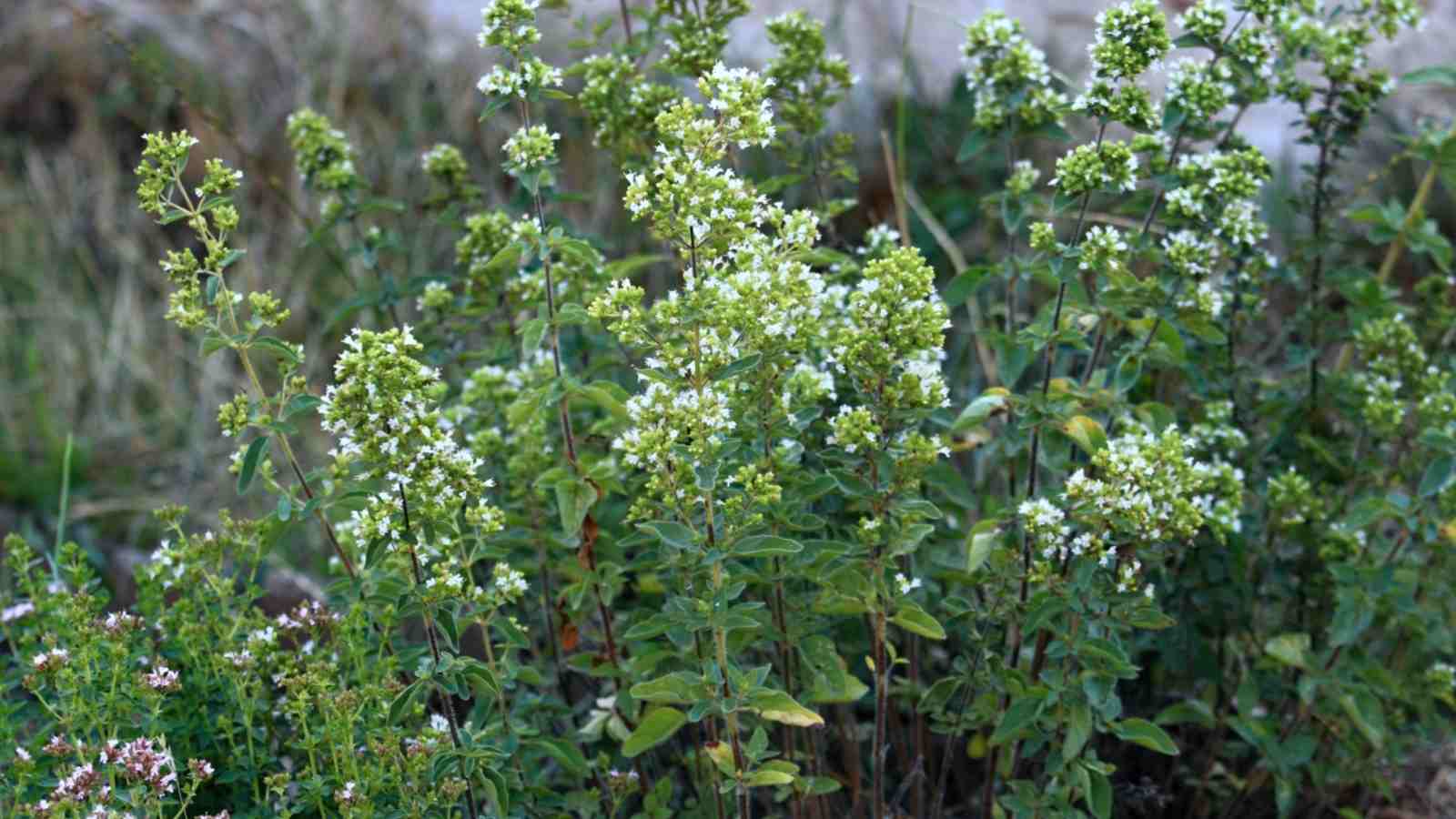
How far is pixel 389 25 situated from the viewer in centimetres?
797

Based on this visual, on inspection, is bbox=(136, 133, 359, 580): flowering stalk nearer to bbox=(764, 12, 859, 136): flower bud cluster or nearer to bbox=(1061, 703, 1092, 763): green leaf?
bbox=(764, 12, 859, 136): flower bud cluster

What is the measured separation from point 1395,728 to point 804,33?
2.15 m

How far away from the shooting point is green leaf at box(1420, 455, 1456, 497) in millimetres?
3098

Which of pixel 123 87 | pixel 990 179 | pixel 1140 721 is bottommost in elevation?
pixel 1140 721

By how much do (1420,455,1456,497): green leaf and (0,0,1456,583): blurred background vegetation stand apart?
194 cm

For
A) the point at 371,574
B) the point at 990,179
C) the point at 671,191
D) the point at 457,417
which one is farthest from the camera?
the point at 990,179

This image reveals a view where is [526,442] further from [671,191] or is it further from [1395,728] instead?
[1395,728]

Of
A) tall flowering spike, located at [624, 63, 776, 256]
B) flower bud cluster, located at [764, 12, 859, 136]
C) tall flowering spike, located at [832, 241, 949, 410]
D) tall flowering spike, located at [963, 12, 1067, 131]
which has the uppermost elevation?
flower bud cluster, located at [764, 12, 859, 136]

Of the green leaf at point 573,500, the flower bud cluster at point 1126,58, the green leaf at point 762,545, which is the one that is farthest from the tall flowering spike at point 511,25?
the flower bud cluster at point 1126,58

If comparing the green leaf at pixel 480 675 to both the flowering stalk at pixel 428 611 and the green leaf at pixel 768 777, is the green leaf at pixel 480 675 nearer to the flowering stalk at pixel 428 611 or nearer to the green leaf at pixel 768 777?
the flowering stalk at pixel 428 611

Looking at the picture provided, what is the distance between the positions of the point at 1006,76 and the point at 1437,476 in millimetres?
1236

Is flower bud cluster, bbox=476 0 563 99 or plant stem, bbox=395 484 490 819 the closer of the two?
plant stem, bbox=395 484 490 819

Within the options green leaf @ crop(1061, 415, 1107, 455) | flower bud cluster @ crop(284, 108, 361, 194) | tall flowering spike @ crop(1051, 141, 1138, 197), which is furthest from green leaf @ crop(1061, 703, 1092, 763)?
flower bud cluster @ crop(284, 108, 361, 194)

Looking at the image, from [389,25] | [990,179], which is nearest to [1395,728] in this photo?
[990,179]
